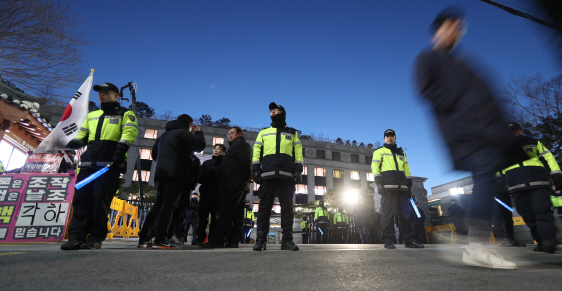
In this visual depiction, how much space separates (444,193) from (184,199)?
38.0 m

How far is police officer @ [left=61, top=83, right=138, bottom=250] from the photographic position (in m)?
3.54

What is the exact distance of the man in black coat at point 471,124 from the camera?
7.85 ft

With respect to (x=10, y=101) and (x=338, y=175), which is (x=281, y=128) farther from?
(x=338, y=175)

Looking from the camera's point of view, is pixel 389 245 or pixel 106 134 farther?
pixel 389 245

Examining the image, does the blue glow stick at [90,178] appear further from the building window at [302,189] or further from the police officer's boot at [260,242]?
the building window at [302,189]

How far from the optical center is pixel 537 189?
4.19m

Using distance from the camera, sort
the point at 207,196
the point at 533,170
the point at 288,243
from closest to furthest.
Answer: the point at 288,243, the point at 533,170, the point at 207,196

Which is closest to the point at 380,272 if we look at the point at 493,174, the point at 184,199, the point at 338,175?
the point at 493,174

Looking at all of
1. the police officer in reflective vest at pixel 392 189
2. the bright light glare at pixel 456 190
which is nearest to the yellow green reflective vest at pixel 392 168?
the police officer in reflective vest at pixel 392 189

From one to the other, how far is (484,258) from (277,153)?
271 centimetres

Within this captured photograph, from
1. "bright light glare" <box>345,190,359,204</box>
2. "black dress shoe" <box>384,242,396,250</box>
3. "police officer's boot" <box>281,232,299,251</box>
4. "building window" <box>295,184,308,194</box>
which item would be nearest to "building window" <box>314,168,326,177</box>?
"building window" <box>295,184,308,194</box>

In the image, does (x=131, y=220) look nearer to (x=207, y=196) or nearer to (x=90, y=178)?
(x=207, y=196)

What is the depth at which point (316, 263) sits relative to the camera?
7.57 feet

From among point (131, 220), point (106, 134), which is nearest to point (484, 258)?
point (106, 134)
